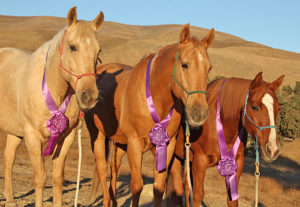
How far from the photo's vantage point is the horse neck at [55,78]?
13.9 ft

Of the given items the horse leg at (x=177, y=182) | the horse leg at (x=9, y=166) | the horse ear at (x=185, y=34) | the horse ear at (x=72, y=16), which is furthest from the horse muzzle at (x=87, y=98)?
the horse leg at (x=9, y=166)

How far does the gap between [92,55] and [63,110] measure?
950 mm

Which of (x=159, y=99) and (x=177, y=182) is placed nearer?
(x=159, y=99)

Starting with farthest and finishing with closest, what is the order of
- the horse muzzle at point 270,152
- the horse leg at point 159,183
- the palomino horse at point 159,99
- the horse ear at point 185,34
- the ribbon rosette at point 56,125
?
the horse leg at point 159,183 < the ribbon rosette at point 56,125 < the horse muzzle at point 270,152 < the horse ear at point 185,34 < the palomino horse at point 159,99

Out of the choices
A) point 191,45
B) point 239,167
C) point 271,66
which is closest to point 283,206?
point 239,167

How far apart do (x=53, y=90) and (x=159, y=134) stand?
145 centimetres

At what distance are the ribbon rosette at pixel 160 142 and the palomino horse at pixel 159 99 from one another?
3cm

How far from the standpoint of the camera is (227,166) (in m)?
4.67

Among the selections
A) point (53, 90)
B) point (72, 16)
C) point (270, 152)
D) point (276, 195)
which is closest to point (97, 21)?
point (72, 16)

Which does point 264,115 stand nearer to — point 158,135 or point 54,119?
point 158,135

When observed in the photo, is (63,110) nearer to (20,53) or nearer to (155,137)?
(155,137)

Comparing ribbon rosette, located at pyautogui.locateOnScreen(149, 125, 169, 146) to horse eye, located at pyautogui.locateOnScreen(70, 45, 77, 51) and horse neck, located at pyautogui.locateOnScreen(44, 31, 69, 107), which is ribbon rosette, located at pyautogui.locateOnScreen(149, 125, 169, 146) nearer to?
horse neck, located at pyautogui.locateOnScreen(44, 31, 69, 107)

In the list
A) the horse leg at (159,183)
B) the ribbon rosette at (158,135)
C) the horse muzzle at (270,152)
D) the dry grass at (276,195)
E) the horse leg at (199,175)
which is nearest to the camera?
the horse muzzle at (270,152)

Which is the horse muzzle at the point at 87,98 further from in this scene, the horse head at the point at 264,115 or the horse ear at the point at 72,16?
the horse head at the point at 264,115
